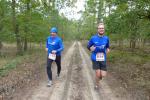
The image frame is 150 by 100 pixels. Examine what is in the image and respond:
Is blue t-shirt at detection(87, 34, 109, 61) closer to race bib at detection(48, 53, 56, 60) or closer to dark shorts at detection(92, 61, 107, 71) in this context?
dark shorts at detection(92, 61, 107, 71)

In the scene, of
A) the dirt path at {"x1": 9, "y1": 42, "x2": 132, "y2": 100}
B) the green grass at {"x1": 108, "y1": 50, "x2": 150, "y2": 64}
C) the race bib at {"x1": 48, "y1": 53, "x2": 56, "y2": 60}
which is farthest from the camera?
the green grass at {"x1": 108, "y1": 50, "x2": 150, "y2": 64}

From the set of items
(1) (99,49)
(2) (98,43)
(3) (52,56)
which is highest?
(2) (98,43)

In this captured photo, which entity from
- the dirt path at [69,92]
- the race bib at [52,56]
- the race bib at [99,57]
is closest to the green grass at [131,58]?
the dirt path at [69,92]

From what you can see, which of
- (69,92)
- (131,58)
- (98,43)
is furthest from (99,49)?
(131,58)

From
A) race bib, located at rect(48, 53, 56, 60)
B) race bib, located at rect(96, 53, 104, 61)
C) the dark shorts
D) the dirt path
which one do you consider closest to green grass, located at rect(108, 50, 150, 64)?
the dirt path

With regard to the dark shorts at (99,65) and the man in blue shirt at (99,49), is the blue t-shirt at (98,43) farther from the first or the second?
the dark shorts at (99,65)

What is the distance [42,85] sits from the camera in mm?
9102

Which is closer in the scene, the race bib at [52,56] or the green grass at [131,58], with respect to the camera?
the race bib at [52,56]

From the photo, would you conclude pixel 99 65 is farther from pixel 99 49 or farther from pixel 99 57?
pixel 99 49

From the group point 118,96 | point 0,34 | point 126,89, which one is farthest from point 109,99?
point 0,34

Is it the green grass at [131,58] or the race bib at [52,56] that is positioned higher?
the race bib at [52,56]

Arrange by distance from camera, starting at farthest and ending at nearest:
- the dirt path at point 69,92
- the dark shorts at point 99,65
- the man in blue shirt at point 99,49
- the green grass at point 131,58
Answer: the green grass at point 131,58 → the dark shorts at point 99,65 → the man in blue shirt at point 99,49 → the dirt path at point 69,92

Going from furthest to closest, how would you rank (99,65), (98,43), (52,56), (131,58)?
(131,58) < (52,56) < (99,65) < (98,43)

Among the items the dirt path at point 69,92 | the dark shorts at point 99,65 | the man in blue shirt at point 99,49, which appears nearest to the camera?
the dirt path at point 69,92
